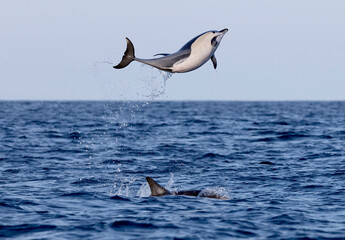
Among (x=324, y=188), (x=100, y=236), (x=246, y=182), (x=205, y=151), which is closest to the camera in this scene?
(x=100, y=236)

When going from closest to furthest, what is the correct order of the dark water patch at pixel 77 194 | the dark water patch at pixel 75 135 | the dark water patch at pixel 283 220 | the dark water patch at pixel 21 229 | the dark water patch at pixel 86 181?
1. the dark water patch at pixel 21 229
2. the dark water patch at pixel 283 220
3. the dark water patch at pixel 77 194
4. the dark water patch at pixel 86 181
5. the dark water patch at pixel 75 135

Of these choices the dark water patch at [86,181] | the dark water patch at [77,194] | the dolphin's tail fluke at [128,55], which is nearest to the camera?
the dolphin's tail fluke at [128,55]

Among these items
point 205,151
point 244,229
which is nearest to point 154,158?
point 205,151

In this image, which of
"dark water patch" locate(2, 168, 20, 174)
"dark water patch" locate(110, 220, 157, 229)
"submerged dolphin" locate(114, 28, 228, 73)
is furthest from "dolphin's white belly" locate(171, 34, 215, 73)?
"dark water patch" locate(2, 168, 20, 174)

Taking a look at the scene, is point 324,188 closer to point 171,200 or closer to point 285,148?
point 171,200

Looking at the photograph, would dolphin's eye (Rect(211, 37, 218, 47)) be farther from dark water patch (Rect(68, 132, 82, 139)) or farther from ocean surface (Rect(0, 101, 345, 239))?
dark water patch (Rect(68, 132, 82, 139))

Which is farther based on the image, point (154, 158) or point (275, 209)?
point (154, 158)

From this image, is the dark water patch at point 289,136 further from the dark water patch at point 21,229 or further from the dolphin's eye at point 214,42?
the dolphin's eye at point 214,42

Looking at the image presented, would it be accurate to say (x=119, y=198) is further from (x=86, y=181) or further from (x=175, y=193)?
(x=86, y=181)

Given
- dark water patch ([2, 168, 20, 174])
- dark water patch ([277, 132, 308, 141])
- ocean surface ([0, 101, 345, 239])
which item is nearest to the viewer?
ocean surface ([0, 101, 345, 239])

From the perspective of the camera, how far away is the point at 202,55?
33.5 ft

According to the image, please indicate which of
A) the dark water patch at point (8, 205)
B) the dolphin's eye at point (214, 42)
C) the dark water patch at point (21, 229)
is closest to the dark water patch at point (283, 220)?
the dark water patch at point (21, 229)

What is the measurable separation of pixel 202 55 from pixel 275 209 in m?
5.58

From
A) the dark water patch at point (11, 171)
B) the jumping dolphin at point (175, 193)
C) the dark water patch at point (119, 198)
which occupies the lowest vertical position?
the dark water patch at point (11, 171)
